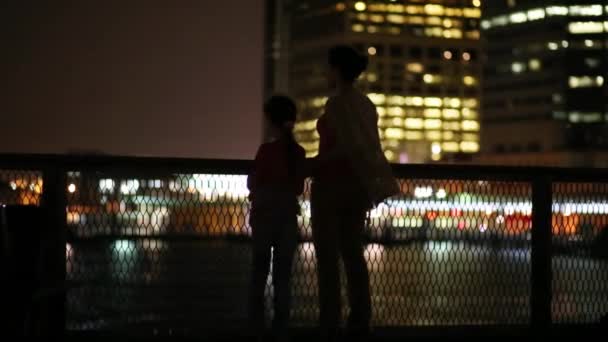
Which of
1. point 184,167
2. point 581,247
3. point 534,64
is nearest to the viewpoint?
point 184,167

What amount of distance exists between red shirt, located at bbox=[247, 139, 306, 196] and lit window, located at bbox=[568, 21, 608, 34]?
625 ft

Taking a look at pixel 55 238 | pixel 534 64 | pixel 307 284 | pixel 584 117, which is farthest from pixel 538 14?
pixel 55 238

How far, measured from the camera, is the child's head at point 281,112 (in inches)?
295

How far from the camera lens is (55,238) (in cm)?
797

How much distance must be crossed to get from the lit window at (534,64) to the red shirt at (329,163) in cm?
18546

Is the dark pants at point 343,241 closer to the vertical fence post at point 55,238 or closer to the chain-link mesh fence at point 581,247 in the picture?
the vertical fence post at point 55,238

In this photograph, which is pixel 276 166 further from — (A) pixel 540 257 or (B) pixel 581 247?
(B) pixel 581 247

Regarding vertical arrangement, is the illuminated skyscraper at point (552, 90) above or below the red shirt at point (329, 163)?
above

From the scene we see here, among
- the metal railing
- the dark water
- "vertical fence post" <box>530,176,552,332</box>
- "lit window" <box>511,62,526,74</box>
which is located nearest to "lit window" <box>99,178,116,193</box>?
the metal railing

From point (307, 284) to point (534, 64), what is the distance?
18579cm

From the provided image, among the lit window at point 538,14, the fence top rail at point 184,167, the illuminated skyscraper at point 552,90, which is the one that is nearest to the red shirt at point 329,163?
the fence top rail at point 184,167

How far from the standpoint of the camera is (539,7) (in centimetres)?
19888

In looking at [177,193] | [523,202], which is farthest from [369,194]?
[523,202]

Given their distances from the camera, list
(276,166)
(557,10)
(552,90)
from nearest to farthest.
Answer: (276,166) < (552,90) < (557,10)
